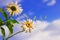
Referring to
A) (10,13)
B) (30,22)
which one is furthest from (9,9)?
(30,22)

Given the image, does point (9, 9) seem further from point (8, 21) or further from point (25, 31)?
point (25, 31)

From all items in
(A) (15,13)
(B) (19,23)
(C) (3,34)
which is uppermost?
(A) (15,13)

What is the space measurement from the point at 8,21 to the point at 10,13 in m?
0.23

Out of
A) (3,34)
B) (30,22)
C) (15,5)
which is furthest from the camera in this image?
(15,5)

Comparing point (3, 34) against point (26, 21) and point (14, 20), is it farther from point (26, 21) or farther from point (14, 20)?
point (26, 21)

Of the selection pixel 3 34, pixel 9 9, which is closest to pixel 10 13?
pixel 9 9

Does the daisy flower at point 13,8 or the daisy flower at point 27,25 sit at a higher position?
the daisy flower at point 13,8

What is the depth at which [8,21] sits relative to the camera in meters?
1.96

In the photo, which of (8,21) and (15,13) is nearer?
(8,21)

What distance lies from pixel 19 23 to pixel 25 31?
6.2 inches

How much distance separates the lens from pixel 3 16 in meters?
2.01

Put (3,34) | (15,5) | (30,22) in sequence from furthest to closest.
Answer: (15,5) < (30,22) < (3,34)

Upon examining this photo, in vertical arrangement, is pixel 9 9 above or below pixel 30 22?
above

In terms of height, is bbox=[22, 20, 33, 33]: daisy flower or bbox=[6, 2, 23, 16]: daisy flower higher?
bbox=[6, 2, 23, 16]: daisy flower
